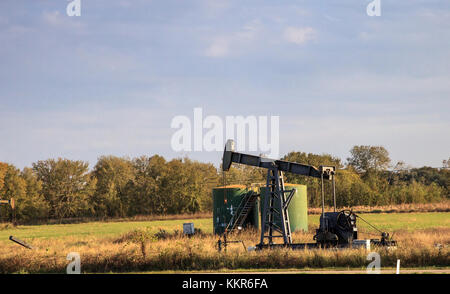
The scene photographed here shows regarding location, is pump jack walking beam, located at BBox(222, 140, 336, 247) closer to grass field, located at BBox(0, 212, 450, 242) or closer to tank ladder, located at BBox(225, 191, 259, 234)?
tank ladder, located at BBox(225, 191, 259, 234)

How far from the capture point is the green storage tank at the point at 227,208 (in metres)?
33.5

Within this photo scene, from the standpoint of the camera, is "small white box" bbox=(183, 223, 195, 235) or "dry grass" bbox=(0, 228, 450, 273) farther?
"small white box" bbox=(183, 223, 195, 235)

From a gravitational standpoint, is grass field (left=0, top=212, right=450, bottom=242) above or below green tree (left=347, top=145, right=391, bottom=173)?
below

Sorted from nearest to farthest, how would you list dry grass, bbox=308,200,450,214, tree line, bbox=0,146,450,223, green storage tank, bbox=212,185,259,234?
1. green storage tank, bbox=212,185,259,234
2. dry grass, bbox=308,200,450,214
3. tree line, bbox=0,146,450,223

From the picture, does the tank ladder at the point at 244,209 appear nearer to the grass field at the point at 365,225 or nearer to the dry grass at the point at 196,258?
the grass field at the point at 365,225

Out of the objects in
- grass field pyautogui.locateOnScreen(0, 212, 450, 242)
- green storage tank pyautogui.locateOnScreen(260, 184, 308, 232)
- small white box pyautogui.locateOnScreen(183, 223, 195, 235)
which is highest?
green storage tank pyautogui.locateOnScreen(260, 184, 308, 232)

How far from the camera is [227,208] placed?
3366cm

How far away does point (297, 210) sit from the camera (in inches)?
1346

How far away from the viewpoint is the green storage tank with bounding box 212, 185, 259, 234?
3353 centimetres

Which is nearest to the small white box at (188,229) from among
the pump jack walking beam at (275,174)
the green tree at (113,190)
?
the pump jack walking beam at (275,174)

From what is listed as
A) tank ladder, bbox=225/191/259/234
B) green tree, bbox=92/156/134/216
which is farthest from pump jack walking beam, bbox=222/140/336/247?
green tree, bbox=92/156/134/216
